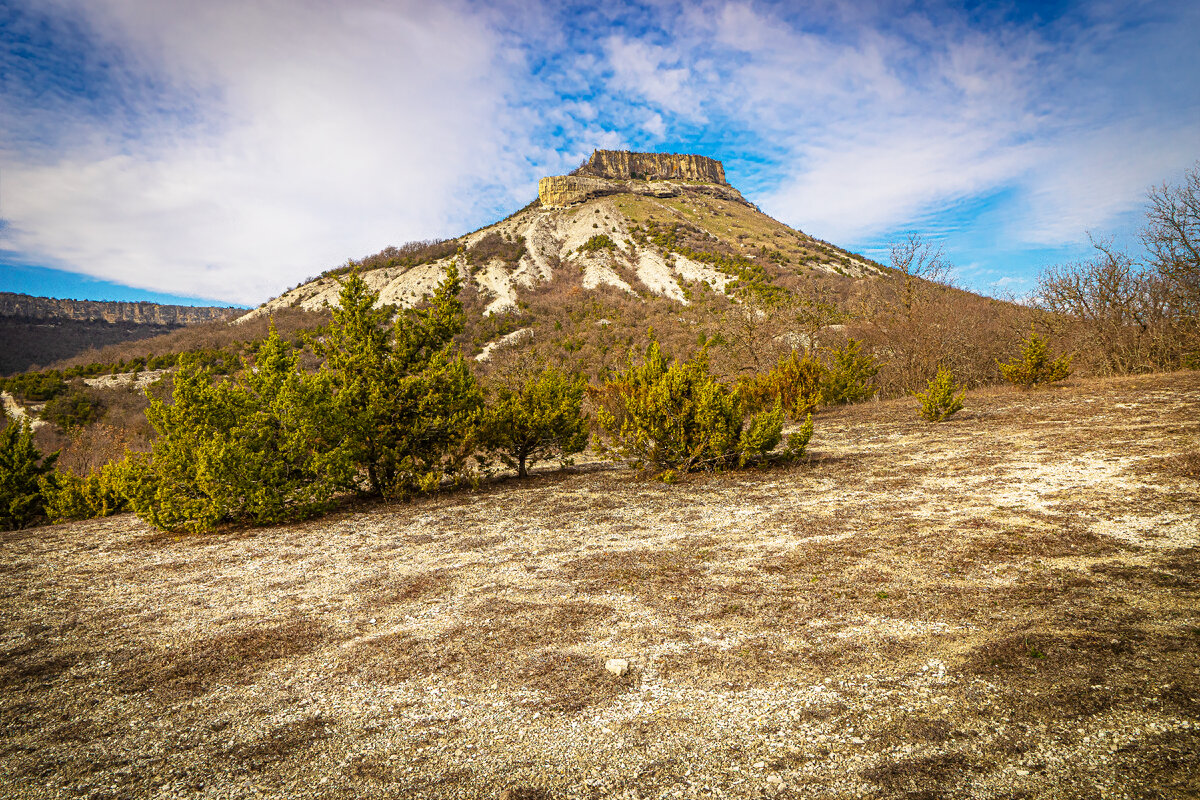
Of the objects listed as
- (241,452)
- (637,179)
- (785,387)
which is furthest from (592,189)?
(241,452)

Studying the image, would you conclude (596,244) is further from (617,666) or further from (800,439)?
(617,666)

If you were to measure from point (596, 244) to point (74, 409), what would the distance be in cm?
4663

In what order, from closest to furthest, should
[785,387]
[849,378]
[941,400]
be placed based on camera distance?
[941,400]
[785,387]
[849,378]

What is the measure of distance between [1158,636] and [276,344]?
985 centimetres

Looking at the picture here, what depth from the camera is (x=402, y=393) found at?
861 centimetres

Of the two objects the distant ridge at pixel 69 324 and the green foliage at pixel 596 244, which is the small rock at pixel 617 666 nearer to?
the green foliage at pixel 596 244

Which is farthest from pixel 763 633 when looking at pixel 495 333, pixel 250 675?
pixel 495 333

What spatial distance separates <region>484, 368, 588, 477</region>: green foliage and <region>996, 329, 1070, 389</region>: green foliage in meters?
12.3

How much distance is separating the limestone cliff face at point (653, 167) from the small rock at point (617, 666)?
300ft

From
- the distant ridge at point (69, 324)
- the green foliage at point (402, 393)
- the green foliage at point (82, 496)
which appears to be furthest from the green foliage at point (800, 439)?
the distant ridge at point (69, 324)

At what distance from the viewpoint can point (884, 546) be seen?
4.87 meters

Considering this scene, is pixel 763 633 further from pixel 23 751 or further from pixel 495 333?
pixel 495 333

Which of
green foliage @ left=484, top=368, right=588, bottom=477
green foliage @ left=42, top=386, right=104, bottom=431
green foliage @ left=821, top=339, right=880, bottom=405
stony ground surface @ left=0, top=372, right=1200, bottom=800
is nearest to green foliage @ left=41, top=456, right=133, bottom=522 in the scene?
stony ground surface @ left=0, top=372, right=1200, bottom=800

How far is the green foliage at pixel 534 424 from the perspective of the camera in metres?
9.70
